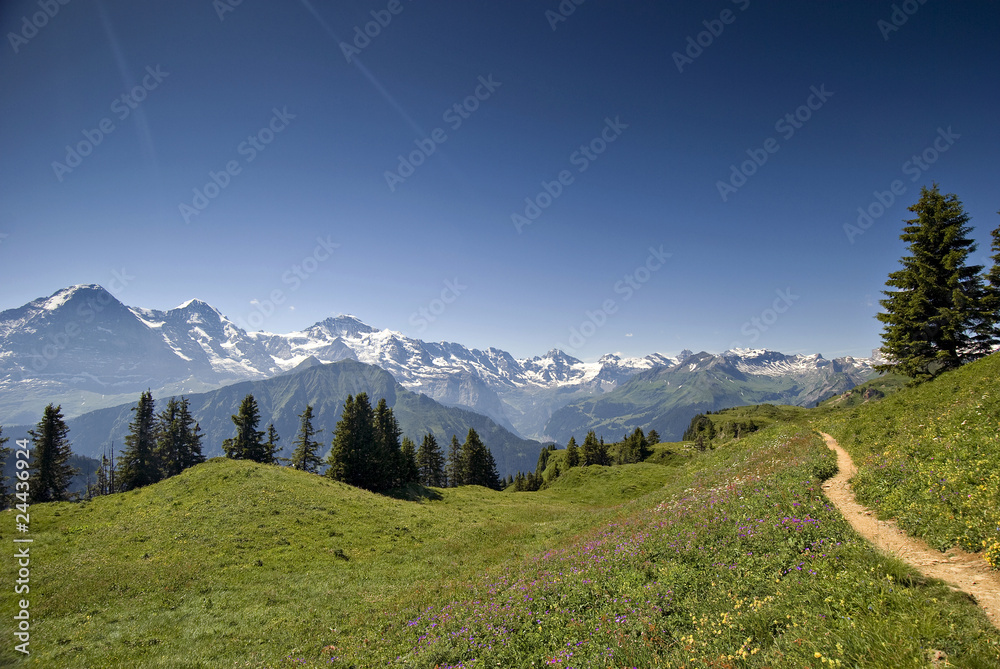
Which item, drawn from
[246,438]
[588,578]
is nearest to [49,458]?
[246,438]

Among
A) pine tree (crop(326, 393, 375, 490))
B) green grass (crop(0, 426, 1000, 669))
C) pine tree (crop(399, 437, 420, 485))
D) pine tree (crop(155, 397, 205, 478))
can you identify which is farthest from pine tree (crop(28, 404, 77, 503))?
pine tree (crop(399, 437, 420, 485))

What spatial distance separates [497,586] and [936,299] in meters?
36.7

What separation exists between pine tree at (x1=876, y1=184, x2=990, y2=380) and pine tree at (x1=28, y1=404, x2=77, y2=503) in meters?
87.6

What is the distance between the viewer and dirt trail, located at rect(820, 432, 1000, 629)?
22.1ft

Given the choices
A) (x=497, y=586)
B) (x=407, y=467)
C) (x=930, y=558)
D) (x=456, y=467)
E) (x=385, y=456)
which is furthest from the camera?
(x=456, y=467)

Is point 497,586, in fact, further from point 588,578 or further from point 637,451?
point 637,451

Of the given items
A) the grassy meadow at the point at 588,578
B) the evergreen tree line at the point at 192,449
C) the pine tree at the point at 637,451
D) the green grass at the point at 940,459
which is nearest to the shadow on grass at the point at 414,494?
the evergreen tree line at the point at 192,449

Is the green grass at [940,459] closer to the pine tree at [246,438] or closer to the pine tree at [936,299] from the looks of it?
the pine tree at [936,299]

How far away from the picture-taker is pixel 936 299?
2780cm

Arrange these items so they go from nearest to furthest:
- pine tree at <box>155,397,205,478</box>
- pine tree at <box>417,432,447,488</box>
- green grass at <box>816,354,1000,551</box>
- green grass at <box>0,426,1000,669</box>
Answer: green grass at <box>0,426,1000,669</box> < green grass at <box>816,354,1000,551</box> < pine tree at <box>155,397,205,478</box> < pine tree at <box>417,432,447,488</box>

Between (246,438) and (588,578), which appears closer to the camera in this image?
(588,578)

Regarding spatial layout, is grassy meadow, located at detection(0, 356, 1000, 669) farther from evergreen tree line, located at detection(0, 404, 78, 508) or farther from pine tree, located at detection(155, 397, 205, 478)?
pine tree, located at detection(155, 397, 205, 478)

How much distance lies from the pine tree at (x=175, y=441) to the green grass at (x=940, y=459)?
78.0m

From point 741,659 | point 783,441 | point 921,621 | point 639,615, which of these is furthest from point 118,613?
point 783,441
